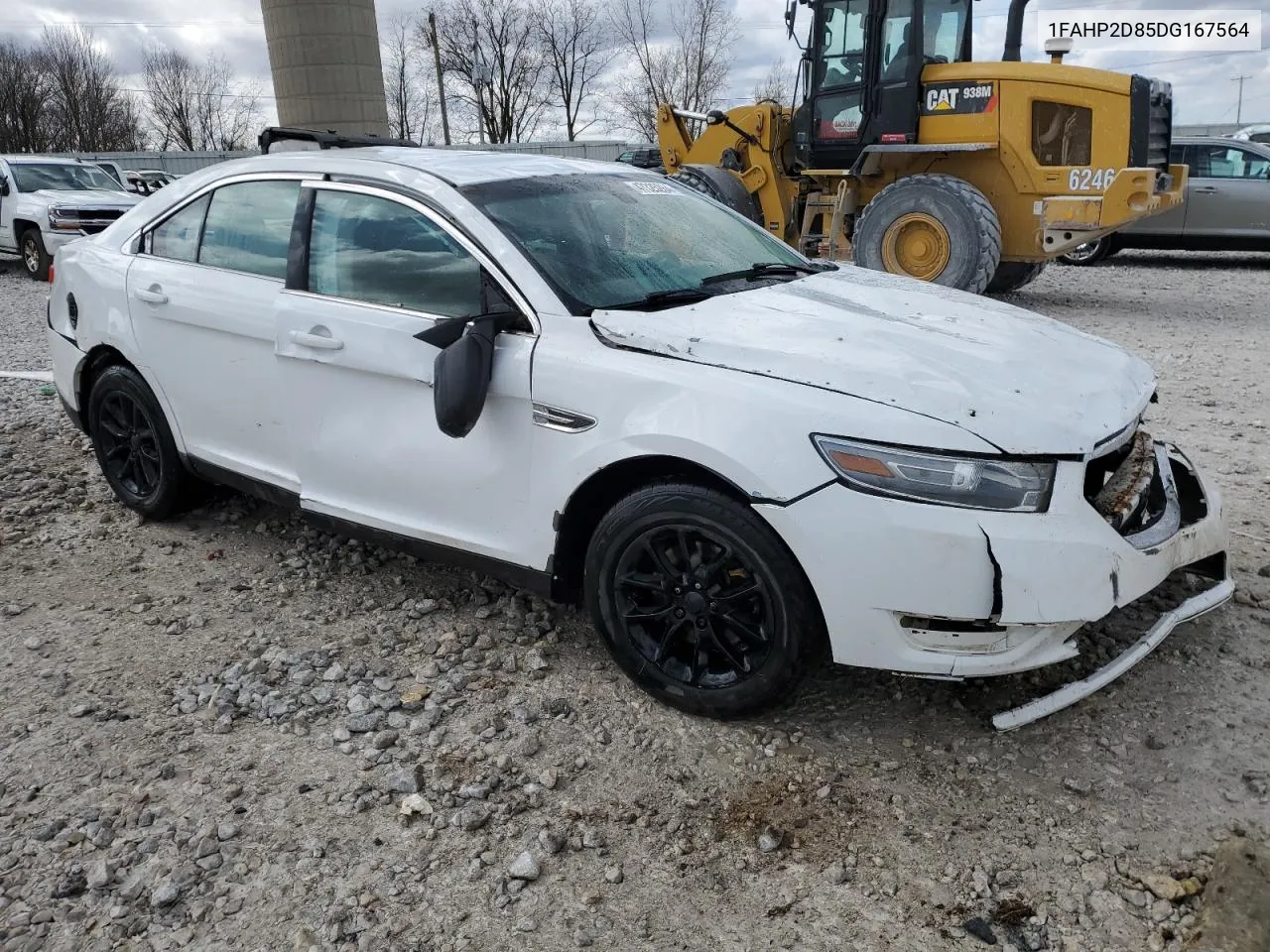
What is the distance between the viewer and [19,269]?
15.4 metres

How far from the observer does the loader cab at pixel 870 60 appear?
945cm

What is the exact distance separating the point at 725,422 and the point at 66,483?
13.0 feet

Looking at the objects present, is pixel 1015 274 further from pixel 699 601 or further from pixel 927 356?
pixel 699 601

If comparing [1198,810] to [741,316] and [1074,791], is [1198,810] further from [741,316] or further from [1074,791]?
[741,316]

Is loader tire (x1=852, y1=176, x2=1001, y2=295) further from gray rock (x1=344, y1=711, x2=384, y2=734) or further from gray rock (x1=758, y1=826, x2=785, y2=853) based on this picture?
gray rock (x1=758, y1=826, x2=785, y2=853)

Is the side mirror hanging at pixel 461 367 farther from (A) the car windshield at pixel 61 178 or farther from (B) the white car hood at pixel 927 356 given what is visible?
(A) the car windshield at pixel 61 178

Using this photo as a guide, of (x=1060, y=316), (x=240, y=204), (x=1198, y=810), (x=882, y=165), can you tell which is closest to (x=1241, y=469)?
(x=1198, y=810)

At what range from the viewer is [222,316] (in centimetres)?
377

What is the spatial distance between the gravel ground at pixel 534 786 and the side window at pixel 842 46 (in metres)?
7.19

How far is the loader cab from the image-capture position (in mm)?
9445

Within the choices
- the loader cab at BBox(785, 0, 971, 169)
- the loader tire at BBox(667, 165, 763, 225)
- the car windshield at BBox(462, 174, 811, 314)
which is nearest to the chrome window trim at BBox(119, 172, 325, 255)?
the car windshield at BBox(462, 174, 811, 314)

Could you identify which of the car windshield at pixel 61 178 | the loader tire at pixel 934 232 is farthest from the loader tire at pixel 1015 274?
the car windshield at pixel 61 178

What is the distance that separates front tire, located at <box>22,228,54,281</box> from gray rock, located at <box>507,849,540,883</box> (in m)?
13.9

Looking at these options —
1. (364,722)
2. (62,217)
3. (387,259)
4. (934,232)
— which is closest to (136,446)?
(387,259)
